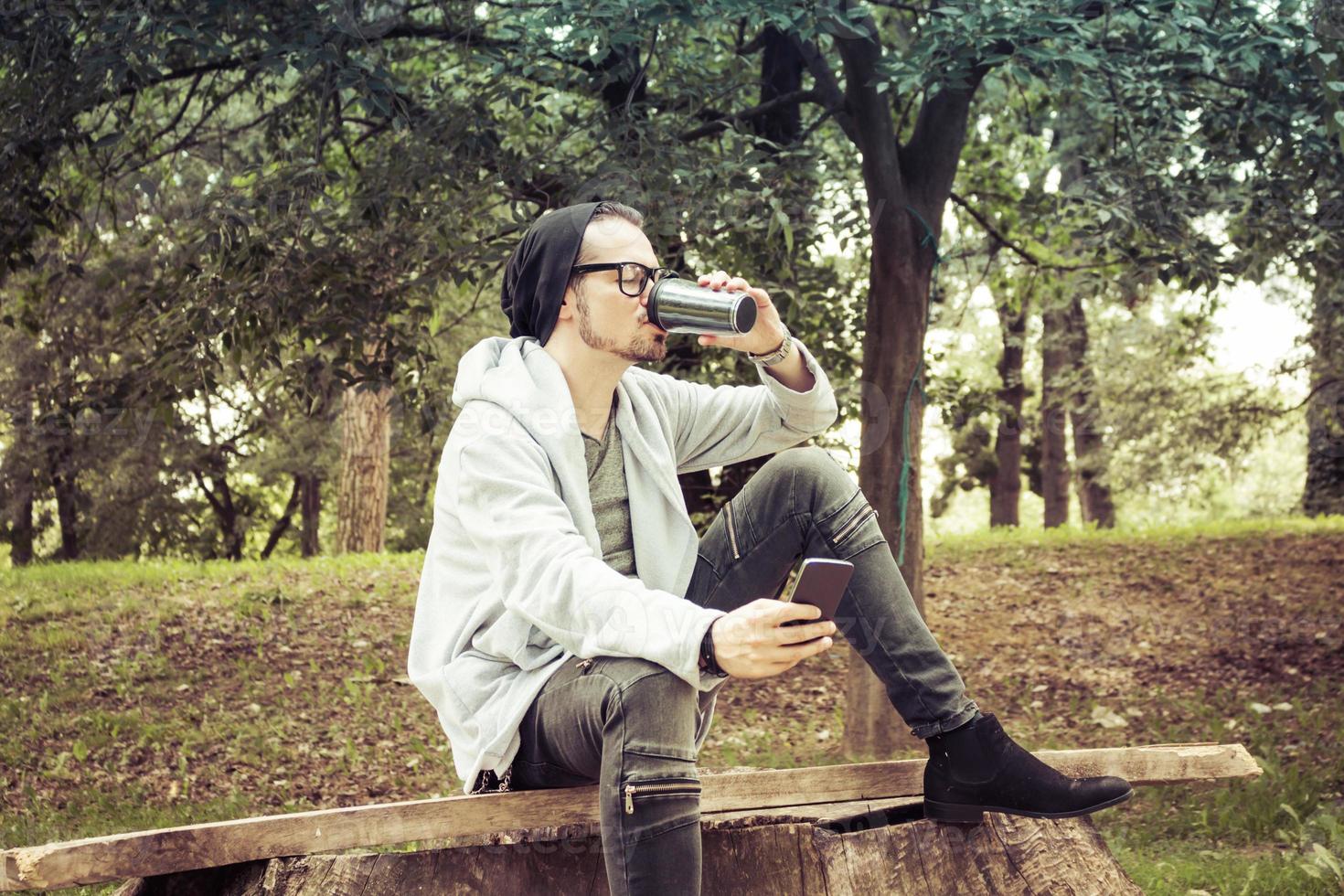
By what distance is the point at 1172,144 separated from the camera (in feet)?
20.4

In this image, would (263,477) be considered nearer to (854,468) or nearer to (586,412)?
(854,468)

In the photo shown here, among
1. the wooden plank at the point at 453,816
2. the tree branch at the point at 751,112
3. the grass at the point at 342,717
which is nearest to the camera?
the wooden plank at the point at 453,816

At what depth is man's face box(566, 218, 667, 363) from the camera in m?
2.76

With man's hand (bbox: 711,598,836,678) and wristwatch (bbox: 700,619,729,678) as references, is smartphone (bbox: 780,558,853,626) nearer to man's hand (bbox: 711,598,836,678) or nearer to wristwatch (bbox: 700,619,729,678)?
man's hand (bbox: 711,598,836,678)

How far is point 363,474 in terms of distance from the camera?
11703 mm

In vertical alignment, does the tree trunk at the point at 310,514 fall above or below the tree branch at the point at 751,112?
below

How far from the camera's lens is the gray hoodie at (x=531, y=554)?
2.23 m

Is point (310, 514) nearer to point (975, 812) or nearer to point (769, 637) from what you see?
point (975, 812)

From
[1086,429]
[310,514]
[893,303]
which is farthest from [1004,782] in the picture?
[310,514]

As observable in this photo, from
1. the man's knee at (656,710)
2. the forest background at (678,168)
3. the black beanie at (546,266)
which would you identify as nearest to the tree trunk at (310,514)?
the forest background at (678,168)

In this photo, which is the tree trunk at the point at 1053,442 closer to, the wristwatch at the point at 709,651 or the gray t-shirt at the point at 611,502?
the gray t-shirt at the point at 611,502

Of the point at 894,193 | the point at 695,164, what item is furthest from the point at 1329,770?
the point at 695,164

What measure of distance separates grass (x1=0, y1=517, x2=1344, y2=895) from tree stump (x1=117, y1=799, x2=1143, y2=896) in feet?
5.65

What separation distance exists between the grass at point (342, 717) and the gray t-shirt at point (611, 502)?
2725mm
